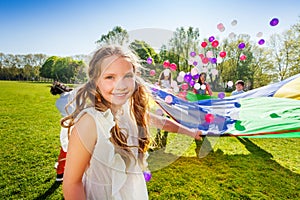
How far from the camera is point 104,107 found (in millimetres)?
918

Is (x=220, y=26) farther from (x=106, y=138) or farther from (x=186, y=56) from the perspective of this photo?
(x=106, y=138)

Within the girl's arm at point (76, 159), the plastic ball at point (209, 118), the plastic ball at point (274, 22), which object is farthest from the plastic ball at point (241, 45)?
the girl's arm at point (76, 159)

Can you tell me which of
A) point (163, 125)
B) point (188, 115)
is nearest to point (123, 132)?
point (163, 125)

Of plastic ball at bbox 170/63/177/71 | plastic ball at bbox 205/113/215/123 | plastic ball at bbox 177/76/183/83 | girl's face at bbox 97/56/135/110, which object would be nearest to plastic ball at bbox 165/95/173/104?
plastic ball at bbox 177/76/183/83

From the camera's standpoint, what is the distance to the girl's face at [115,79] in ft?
2.90

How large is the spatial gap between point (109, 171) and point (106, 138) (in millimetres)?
184

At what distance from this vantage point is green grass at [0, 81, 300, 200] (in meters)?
2.04

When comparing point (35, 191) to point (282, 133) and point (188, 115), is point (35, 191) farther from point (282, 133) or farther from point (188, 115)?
point (282, 133)

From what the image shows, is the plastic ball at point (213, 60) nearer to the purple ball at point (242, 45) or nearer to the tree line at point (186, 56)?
the tree line at point (186, 56)

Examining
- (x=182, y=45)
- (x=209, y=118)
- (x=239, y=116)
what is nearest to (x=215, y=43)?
(x=209, y=118)

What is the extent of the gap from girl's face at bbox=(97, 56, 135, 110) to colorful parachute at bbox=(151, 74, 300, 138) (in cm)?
73

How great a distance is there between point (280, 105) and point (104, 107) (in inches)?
117

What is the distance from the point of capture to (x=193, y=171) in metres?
2.53

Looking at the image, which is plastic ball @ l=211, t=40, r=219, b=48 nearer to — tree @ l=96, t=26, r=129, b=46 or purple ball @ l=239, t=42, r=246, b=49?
purple ball @ l=239, t=42, r=246, b=49
